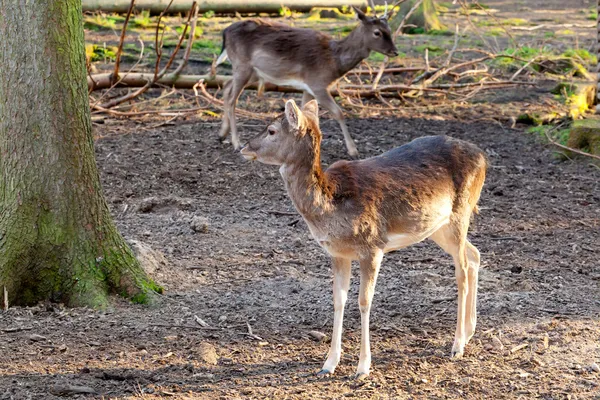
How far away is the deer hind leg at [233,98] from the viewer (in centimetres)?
965

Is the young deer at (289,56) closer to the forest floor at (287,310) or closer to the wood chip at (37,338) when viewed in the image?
the forest floor at (287,310)

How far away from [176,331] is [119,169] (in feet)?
12.6

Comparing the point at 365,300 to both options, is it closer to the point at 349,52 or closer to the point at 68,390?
the point at 68,390

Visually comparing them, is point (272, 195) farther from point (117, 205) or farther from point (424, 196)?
point (424, 196)

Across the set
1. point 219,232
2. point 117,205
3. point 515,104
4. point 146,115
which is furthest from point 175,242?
point 515,104

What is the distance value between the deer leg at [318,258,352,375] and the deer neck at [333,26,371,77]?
595 centimetres

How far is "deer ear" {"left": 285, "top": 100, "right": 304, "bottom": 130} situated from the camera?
14.5 feet

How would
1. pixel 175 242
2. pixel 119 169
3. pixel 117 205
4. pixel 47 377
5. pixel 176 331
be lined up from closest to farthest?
1. pixel 47 377
2. pixel 176 331
3. pixel 175 242
4. pixel 117 205
5. pixel 119 169

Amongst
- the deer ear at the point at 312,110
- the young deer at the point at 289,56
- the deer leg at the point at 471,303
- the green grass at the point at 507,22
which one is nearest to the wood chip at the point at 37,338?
the deer ear at the point at 312,110

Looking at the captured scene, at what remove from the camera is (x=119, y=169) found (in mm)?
8656

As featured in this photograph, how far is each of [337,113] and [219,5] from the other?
9.42 m

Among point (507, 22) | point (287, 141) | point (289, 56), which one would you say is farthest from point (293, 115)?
point (507, 22)

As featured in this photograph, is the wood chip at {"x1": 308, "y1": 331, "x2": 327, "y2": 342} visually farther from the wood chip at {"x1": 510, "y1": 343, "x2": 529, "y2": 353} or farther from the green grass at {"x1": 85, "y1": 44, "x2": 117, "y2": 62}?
the green grass at {"x1": 85, "y1": 44, "x2": 117, "y2": 62}

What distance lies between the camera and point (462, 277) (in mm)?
4961
